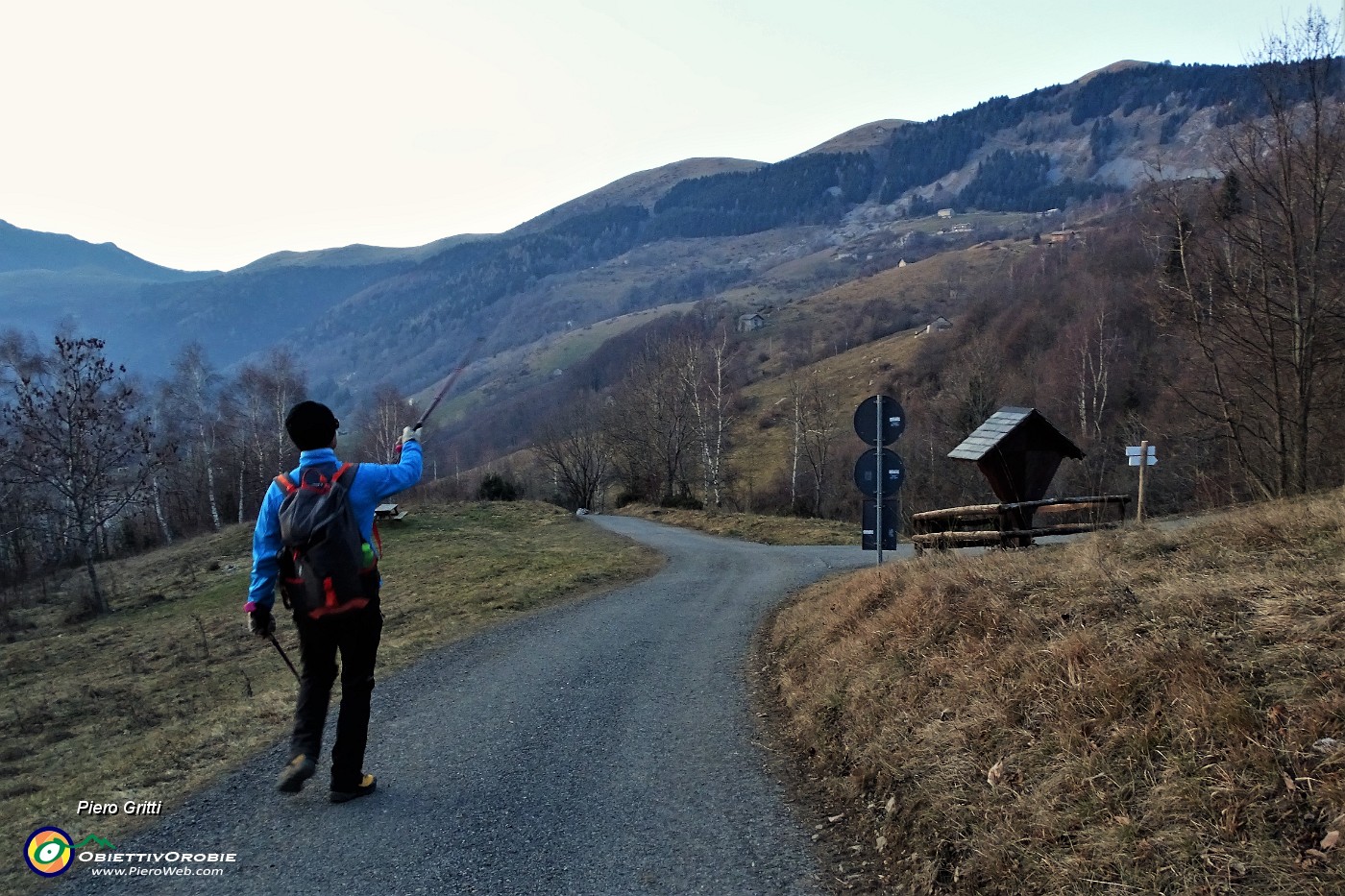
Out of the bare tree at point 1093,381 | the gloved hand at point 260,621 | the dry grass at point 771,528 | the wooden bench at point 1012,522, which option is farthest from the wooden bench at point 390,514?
the bare tree at point 1093,381

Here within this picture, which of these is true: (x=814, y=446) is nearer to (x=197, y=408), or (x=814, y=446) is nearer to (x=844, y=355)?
(x=197, y=408)

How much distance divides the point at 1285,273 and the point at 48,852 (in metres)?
22.9

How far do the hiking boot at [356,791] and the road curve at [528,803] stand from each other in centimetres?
5

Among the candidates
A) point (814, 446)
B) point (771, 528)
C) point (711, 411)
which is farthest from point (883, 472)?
point (814, 446)

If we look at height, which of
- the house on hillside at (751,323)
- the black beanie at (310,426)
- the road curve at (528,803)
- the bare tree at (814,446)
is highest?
the house on hillside at (751,323)

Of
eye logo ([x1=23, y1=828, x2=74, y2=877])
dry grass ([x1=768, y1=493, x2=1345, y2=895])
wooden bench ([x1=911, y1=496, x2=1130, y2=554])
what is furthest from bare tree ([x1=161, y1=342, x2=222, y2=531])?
dry grass ([x1=768, y1=493, x2=1345, y2=895])

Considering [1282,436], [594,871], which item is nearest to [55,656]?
[594,871]

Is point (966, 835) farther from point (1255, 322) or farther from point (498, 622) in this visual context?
point (1255, 322)

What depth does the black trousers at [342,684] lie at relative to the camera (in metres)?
4.95

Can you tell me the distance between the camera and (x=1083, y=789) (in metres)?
3.70

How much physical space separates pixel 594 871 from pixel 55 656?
1981cm

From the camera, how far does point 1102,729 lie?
13.1 ft

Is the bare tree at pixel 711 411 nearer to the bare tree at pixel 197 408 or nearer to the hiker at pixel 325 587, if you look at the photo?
the bare tree at pixel 197 408

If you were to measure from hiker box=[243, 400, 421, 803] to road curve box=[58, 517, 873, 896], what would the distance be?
31 cm
